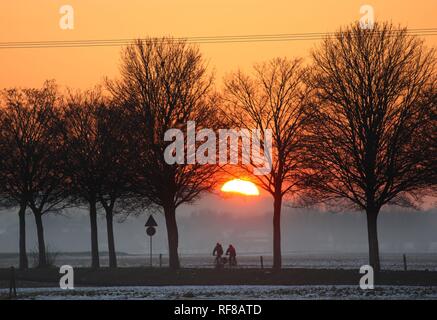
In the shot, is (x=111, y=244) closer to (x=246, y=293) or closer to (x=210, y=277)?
(x=210, y=277)

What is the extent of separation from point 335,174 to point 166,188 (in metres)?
10.1

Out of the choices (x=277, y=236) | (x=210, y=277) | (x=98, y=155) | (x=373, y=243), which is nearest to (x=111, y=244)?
(x=98, y=155)

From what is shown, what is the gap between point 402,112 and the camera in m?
46.4

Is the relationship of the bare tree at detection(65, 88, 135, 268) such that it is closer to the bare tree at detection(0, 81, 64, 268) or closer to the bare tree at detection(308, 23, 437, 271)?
the bare tree at detection(0, 81, 64, 268)

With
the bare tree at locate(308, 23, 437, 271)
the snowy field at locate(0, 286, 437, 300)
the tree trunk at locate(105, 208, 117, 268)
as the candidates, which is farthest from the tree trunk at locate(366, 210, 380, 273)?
the tree trunk at locate(105, 208, 117, 268)

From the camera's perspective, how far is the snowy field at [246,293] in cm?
3145

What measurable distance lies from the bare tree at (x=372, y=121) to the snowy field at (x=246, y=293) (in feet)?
36.9

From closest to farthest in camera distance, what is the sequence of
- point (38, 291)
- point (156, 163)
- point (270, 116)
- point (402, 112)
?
point (38, 291) → point (402, 112) → point (156, 163) → point (270, 116)

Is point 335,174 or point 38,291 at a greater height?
point 335,174

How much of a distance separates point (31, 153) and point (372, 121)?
25064mm

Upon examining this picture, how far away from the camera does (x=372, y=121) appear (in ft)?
153

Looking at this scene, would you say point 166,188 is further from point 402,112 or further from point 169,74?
point 402,112
